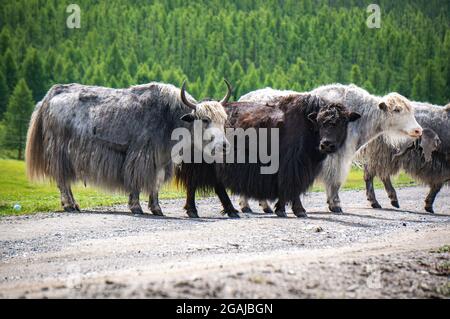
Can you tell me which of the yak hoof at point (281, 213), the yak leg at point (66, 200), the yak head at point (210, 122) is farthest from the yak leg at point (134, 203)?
the yak hoof at point (281, 213)

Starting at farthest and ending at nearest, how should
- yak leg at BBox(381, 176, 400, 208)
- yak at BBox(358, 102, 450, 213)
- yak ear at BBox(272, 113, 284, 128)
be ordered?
yak leg at BBox(381, 176, 400, 208)
yak at BBox(358, 102, 450, 213)
yak ear at BBox(272, 113, 284, 128)

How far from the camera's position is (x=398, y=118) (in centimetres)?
1548

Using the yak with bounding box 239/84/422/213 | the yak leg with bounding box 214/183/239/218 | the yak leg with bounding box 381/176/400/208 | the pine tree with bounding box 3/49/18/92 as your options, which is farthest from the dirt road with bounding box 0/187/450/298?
the pine tree with bounding box 3/49/18/92

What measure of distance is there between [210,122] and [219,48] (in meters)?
102

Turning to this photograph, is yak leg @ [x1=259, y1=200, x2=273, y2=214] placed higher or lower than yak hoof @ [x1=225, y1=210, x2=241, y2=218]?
lower

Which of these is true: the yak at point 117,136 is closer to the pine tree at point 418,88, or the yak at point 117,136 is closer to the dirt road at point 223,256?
the dirt road at point 223,256

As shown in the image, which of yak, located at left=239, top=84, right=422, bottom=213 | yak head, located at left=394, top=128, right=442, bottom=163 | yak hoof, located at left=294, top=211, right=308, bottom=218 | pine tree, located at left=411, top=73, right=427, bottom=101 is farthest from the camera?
pine tree, located at left=411, top=73, right=427, bottom=101

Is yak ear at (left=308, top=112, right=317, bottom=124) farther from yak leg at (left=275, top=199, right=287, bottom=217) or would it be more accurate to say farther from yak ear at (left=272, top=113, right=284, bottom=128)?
yak leg at (left=275, top=199, right=287, bottom=217)

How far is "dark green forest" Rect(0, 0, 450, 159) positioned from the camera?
9794 cm

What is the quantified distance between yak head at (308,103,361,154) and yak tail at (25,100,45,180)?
506cm

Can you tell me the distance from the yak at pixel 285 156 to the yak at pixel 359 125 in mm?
667

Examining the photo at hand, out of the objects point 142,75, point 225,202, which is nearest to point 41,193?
point 225,202

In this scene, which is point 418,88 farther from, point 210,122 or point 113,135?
point 210,122
